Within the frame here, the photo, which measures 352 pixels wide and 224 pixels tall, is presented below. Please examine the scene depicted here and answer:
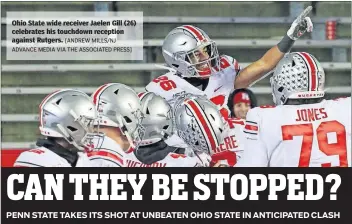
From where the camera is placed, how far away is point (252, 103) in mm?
7605

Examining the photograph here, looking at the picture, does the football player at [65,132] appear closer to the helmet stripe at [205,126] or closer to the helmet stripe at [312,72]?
the helmet stripe at [205,126]

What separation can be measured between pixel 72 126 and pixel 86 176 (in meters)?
0.47

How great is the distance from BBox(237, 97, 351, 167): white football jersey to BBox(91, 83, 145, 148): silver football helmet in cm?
Answer: 58

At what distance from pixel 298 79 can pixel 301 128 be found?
27cm

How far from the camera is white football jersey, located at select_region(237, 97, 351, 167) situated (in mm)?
6355

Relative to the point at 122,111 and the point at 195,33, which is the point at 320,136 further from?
the point at 195,33

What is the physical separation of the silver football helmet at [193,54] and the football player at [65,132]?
1.33 metres

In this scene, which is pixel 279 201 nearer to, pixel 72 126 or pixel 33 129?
pixel 72 126

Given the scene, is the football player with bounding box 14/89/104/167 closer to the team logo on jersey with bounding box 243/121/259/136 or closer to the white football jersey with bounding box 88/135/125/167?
the white football jersey with bounding box 88/135/125/167

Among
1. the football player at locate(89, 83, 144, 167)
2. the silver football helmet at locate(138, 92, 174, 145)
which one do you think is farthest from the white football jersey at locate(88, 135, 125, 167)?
the silver football helmet at locate(138, 92, 174, 145)

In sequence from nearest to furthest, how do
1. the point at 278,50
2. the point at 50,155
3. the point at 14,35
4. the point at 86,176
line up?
the point at 50,155 < the point at 86,176 < the point at 278,50 < the point at 14,35

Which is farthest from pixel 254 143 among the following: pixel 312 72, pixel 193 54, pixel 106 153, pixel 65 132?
pixel 193 54

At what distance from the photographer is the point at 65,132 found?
19.6ft

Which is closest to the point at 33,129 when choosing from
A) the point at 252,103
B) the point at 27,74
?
the point at 27,74
